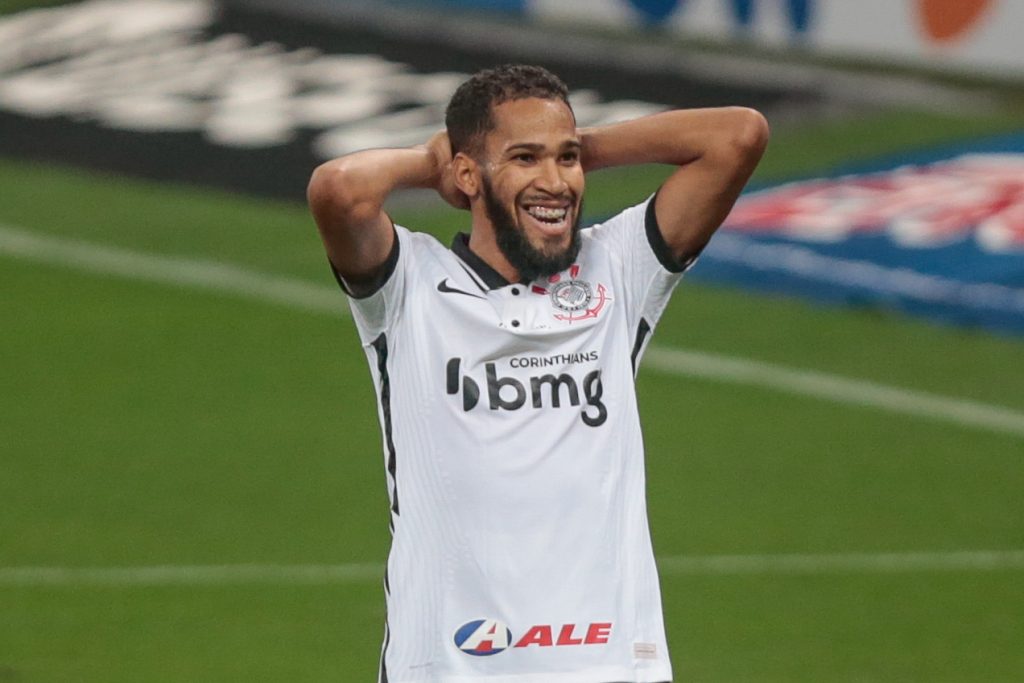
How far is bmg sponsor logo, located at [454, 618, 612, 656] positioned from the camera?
4609 mm

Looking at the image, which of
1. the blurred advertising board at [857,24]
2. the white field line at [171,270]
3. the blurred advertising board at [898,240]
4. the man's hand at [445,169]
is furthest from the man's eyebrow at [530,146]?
the blurred advertising board at [857,24]

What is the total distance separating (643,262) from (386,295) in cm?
60

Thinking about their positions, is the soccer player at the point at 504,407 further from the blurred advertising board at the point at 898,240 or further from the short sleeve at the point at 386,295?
the blurred advertising board at the point at 898,240

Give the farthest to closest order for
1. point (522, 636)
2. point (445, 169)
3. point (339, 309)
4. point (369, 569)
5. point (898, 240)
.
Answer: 1. point (898, 240)
2. point (339, 309)
3. point (369, 569)
4. point (445, 169)
5. point (522, 636)

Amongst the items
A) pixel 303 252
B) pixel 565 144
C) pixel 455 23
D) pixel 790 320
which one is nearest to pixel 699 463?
pixel 790 320

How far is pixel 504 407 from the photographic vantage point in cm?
470

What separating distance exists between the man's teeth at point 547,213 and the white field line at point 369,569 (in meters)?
4.18

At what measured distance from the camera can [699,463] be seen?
10102 millimetres

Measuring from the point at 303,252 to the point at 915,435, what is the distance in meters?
4.57

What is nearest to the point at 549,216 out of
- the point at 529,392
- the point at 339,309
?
the point at 529,392

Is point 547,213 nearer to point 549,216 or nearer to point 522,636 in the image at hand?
point 549,216

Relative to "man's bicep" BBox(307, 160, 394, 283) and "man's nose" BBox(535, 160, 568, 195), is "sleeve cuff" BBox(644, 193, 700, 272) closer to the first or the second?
"man's nose" BBox(535, 160, 568, 195)

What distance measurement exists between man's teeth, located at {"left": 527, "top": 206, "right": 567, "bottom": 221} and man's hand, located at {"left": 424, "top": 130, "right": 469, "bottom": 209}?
0.25 meters

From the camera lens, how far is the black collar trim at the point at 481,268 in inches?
190
